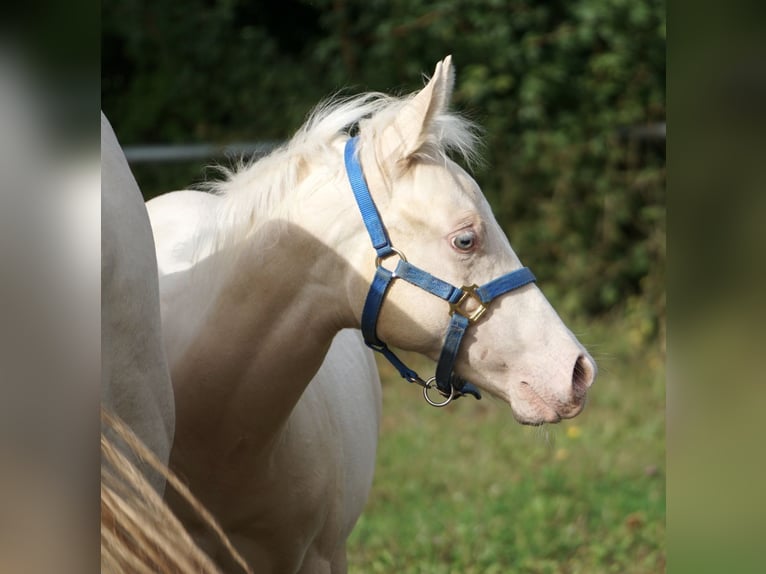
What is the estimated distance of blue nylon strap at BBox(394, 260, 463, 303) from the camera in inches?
76.8

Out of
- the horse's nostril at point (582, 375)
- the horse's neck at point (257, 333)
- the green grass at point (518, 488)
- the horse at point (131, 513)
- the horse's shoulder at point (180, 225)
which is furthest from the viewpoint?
the green grass at point (518, 488)

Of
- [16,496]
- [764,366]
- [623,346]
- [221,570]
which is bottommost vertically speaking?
[623,346]

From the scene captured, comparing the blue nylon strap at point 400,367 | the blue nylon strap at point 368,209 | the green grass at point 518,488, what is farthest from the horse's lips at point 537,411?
the green grass at point 518,488

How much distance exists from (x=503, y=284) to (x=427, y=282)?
15 cm

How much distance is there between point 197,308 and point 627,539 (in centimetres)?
222

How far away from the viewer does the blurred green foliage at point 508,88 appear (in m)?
6.17

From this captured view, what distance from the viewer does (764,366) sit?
39.1 inches

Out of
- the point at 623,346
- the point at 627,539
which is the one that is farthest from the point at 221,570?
the point at 623,346

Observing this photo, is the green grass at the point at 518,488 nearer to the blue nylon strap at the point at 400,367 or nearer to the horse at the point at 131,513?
the blue nylon strap at the point at 400,367

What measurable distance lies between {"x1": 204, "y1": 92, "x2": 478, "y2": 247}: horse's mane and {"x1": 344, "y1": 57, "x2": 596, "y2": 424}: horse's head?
0.13 feet

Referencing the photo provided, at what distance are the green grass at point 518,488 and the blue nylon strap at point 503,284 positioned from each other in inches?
38.2

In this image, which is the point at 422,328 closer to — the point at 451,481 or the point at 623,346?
the point at 451,481

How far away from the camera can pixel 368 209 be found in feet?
6.55

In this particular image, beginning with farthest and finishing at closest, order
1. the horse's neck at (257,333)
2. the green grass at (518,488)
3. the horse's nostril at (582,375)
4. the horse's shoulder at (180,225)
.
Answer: the green grass at (518,488), the horse's shoulder at (180,225), the horse's neck at (257,333), the horse's nostril at (582,375)
